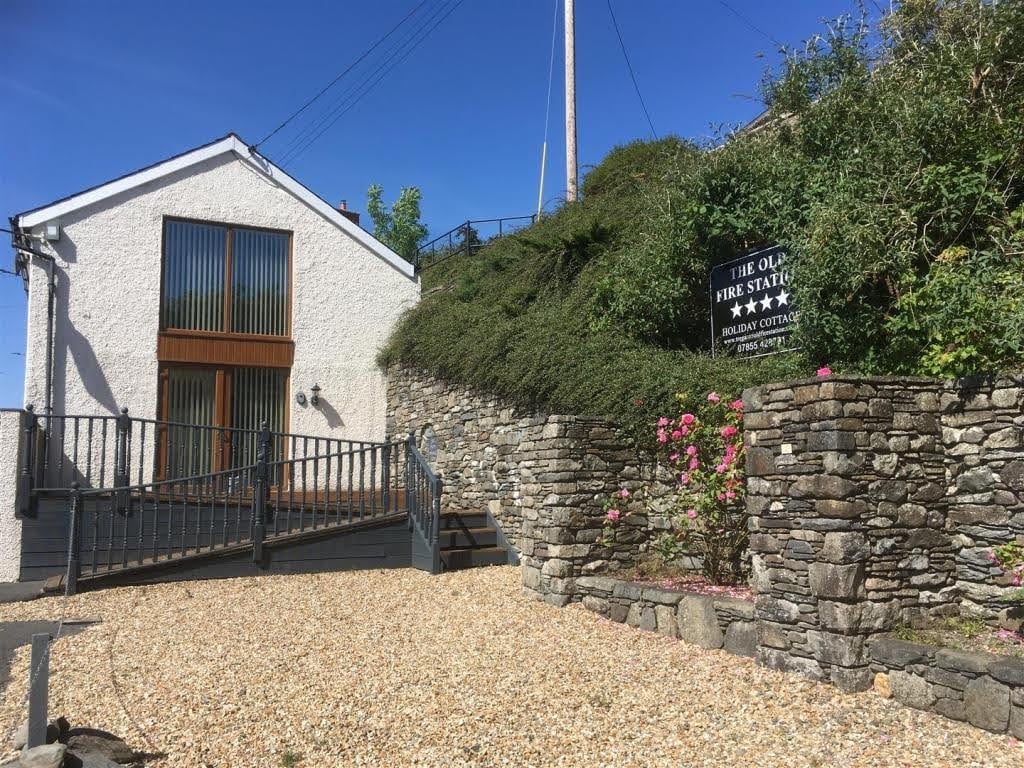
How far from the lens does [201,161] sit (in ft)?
40.6

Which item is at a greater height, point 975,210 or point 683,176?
point 683,176

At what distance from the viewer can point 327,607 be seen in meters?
7.38

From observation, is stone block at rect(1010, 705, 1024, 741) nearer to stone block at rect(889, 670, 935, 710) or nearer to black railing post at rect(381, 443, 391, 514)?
stone block at rect(889, 670, 935, 710)

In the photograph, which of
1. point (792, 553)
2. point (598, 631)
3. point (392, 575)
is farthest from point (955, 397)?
point (392, 575)

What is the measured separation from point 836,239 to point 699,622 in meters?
3.28

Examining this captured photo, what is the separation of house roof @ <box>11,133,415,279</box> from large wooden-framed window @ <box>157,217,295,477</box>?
74cm

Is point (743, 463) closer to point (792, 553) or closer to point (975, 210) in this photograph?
point (792, 553)

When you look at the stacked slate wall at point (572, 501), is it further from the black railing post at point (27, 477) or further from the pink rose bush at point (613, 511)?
the black railing post at point (27, 477)

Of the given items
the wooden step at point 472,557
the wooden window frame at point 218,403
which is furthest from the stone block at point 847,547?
the wooden window frame at point 218,403

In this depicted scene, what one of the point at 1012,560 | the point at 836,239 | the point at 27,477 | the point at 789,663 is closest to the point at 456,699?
the point at 789,663

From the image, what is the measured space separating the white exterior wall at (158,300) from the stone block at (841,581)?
9.55 metres

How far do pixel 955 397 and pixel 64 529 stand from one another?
8.97m

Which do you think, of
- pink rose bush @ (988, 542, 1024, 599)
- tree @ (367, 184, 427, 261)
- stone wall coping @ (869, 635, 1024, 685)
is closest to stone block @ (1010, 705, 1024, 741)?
stone wall coping @ (869, 635, 1024, 685)

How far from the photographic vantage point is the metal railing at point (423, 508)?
29.8 ft
